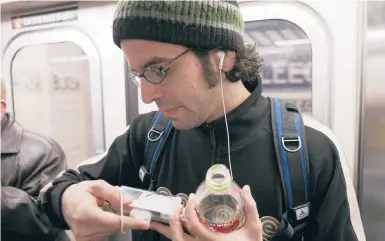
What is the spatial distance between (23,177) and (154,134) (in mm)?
681

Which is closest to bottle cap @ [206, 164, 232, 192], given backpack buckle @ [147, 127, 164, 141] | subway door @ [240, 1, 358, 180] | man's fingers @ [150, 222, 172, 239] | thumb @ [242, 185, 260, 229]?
thumb @ [242, 185, 260, 229]

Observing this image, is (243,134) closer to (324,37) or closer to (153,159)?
(153,159)

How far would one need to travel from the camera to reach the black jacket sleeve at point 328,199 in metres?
0.88

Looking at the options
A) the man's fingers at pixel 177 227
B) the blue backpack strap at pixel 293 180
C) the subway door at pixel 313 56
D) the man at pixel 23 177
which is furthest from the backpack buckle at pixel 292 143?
the man at pixel 23 177

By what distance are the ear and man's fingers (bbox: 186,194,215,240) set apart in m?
0.40

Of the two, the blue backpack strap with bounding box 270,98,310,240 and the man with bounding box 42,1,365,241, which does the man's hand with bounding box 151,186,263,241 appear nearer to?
the man with bounding box 42,1,365,241

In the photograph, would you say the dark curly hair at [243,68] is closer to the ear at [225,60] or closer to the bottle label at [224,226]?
the ear at [225,60]

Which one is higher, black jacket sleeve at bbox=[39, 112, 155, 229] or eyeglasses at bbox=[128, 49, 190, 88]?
eyeglasses at bbox=[128, 49, 190, 88]

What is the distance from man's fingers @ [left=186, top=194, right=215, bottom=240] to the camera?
2.20ft

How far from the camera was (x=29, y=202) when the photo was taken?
1301mm

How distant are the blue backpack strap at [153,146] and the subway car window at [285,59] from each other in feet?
1.85

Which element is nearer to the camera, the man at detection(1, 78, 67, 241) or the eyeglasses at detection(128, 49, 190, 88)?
the eyeglasses at detection(128, 49, 190, 88)

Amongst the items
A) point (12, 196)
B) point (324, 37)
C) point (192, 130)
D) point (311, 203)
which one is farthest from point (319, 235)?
point (12, 196)

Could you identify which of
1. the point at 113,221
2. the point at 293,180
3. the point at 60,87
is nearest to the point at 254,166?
the point at 293,180
